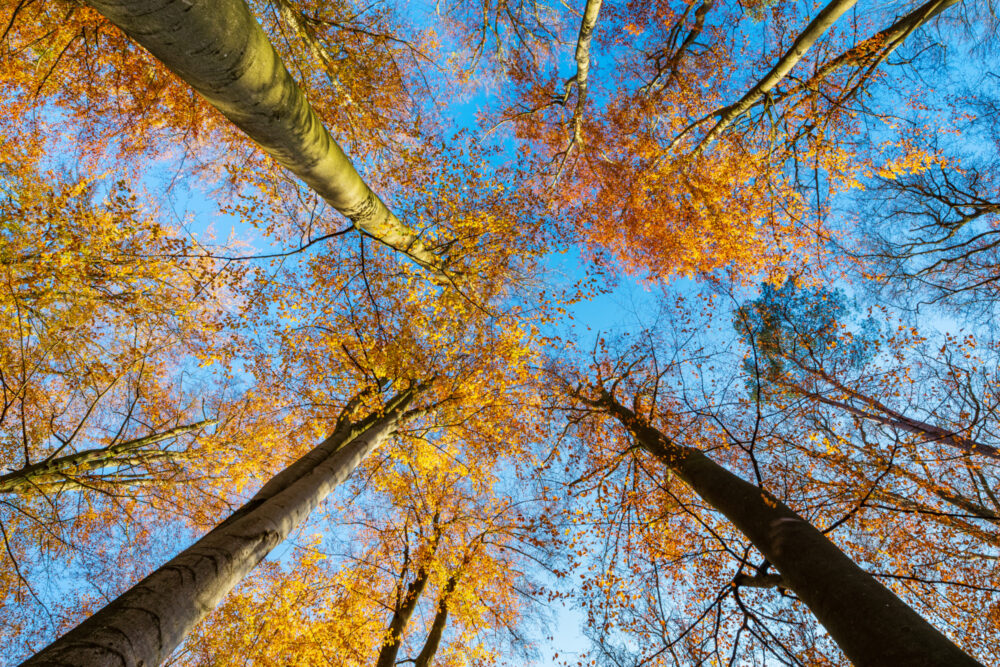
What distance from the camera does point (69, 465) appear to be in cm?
504

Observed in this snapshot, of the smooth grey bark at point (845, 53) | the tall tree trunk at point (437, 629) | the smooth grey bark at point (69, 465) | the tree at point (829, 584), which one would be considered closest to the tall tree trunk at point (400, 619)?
the tall tree trunk at point (437, 629)

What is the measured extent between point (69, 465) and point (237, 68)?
20.6 ft

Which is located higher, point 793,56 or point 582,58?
point 582,58

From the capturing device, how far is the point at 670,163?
8.89m

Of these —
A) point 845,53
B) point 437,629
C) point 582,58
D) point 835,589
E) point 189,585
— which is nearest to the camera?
point 189,585

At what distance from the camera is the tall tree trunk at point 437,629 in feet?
23.6

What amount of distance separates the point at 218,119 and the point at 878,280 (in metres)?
14.6

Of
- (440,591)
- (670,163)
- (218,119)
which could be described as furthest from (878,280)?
(218,119)

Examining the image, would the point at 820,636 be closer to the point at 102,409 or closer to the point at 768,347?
the point at 768,347

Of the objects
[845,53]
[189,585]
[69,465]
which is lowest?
[189,585]

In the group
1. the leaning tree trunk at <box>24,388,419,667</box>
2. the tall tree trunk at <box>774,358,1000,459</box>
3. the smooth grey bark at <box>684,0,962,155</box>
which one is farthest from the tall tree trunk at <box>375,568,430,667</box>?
the smooth grey bark at <box>684,0,962,155</box>

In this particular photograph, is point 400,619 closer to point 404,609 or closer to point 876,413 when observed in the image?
point 404,609

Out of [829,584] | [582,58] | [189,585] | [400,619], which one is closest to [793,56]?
[582,58]

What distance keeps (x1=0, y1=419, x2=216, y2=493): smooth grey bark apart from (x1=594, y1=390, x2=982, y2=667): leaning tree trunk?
7.39 metres
